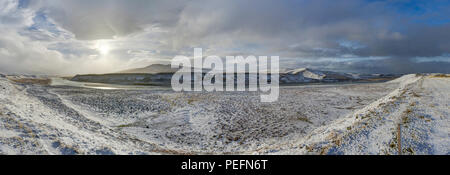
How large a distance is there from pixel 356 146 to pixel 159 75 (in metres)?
102

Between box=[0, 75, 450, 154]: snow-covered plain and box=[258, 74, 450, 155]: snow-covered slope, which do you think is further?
box=[0, 75, 450, 154]: snow-covered plain

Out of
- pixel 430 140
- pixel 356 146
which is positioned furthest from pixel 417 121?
pixel 356 146

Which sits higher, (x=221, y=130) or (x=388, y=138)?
(x=388, y=138)

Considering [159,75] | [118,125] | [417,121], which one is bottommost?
[118,125]

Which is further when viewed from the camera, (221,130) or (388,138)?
(221,130)

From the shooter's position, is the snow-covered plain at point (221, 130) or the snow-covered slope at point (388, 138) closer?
the snow-covered slope at point (388, 138)
